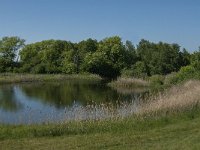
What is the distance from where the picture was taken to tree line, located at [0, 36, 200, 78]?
6725 cm

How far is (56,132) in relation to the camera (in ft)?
39.4

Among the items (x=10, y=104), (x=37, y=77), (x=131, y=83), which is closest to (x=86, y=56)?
(x=37, y=77)

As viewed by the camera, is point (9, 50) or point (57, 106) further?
point (9, 50)

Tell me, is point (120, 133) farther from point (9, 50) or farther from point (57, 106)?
point (9, 50)

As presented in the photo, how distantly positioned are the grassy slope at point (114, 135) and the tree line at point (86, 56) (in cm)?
5112

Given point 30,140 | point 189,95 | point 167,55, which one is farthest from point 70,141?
point 167,55

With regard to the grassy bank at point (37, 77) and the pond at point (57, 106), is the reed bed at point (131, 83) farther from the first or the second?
the grassy bank at point (37, 77)

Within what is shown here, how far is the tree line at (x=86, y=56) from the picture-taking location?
67250mm

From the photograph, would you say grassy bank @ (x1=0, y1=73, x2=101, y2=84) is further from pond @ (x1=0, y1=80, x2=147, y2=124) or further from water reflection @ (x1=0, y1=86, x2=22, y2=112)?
water reflection @ (x1=0, y1=86, x2=22, y2=112)

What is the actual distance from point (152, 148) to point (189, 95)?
887cm

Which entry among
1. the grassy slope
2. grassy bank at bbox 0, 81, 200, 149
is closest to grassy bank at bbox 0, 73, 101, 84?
grassy bank at bbox 0, 81, 200, 149

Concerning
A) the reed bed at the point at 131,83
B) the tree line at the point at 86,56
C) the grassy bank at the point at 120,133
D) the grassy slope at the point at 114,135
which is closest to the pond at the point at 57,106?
the grassy bank at the point at 120,133

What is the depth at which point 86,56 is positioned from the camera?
71562mm

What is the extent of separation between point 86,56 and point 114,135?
198 ft
